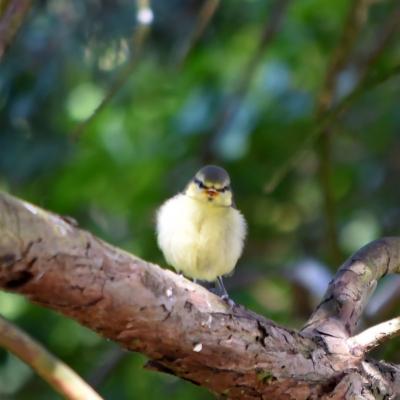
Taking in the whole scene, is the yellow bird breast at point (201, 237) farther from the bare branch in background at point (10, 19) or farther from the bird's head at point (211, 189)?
the bare branch in background at point (10, 19)

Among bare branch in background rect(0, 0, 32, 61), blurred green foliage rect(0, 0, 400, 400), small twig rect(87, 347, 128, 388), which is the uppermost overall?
bare branch in background rect(0, 0, 32, 61)

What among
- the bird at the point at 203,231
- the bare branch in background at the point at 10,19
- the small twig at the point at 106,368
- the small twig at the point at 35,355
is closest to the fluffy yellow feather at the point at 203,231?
the bird at the point at 203,231

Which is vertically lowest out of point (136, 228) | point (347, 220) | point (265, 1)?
point (136, 228)

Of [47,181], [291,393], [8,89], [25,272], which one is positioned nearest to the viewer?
[25,272]

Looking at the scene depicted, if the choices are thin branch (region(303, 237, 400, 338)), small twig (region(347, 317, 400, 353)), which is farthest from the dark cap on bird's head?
small twig (region(347, 317, 400, 353))

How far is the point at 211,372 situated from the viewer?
2221 mm

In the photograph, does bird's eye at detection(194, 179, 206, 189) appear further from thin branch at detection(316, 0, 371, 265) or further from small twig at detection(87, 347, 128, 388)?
small twig at detection(87, 347, 128, 388)

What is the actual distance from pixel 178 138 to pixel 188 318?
3.65 m

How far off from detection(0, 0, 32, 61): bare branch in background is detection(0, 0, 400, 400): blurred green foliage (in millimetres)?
2129

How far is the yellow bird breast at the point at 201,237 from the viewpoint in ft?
11.7

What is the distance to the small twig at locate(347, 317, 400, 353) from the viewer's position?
2.55 metres

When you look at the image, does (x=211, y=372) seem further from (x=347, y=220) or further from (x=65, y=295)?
(x=347, y=220)

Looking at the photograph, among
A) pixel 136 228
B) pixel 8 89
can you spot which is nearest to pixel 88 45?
pixel 8 89

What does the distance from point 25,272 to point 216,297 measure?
60 centimetres
